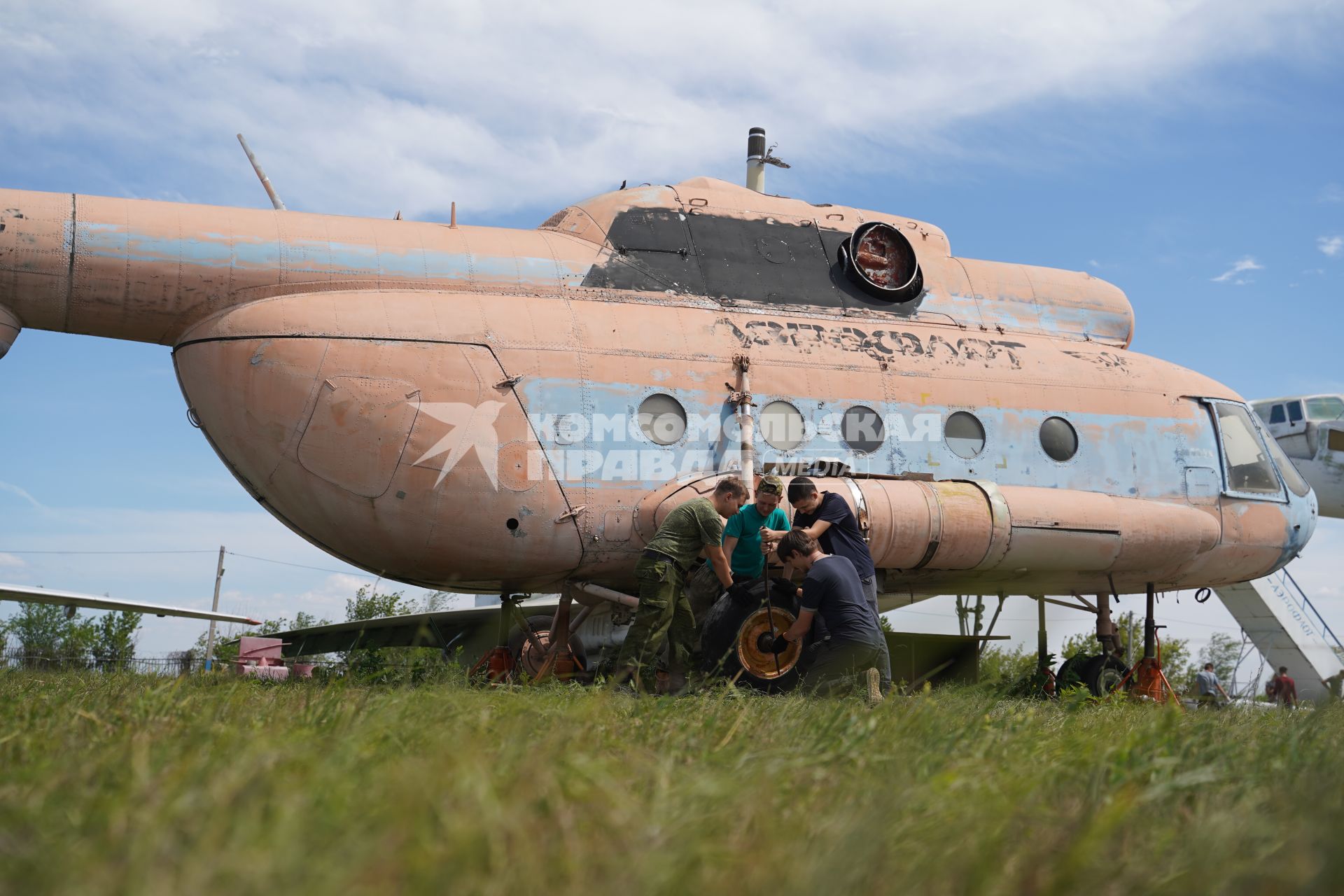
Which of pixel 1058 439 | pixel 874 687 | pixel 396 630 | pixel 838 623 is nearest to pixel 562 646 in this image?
pixel 838 623

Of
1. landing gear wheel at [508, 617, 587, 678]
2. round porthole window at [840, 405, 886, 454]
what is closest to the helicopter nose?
landing gear wheel at [508, 617, 587, 678]

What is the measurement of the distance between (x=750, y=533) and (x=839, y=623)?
1.93m

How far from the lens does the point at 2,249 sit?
29.8 ft

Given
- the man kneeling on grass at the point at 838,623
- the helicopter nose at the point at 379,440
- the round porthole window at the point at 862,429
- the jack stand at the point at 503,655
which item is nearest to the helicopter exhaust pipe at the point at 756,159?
the round porthole window at the point at 862,429

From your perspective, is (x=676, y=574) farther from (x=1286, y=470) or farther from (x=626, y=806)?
(x=1286, y=470)

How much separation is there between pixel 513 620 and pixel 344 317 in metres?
3.77

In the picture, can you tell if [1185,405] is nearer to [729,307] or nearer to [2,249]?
[729,307]

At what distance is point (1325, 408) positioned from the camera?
26.5m

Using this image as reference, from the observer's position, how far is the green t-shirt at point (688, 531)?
8977 millimetres

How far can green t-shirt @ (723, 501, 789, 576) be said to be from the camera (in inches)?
369

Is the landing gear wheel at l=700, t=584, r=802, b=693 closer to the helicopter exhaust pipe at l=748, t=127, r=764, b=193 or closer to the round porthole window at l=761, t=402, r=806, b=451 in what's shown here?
the round porthole window at l=761, t=402, r=806, b=451

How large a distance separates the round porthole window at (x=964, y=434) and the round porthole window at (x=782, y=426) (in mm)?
1695

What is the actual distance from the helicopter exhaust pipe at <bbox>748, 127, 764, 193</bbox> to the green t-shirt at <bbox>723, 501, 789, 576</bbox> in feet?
21.1

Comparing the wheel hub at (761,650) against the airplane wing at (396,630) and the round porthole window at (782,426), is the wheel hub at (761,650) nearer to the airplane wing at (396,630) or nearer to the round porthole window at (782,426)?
the round porthole window at (782,426)
